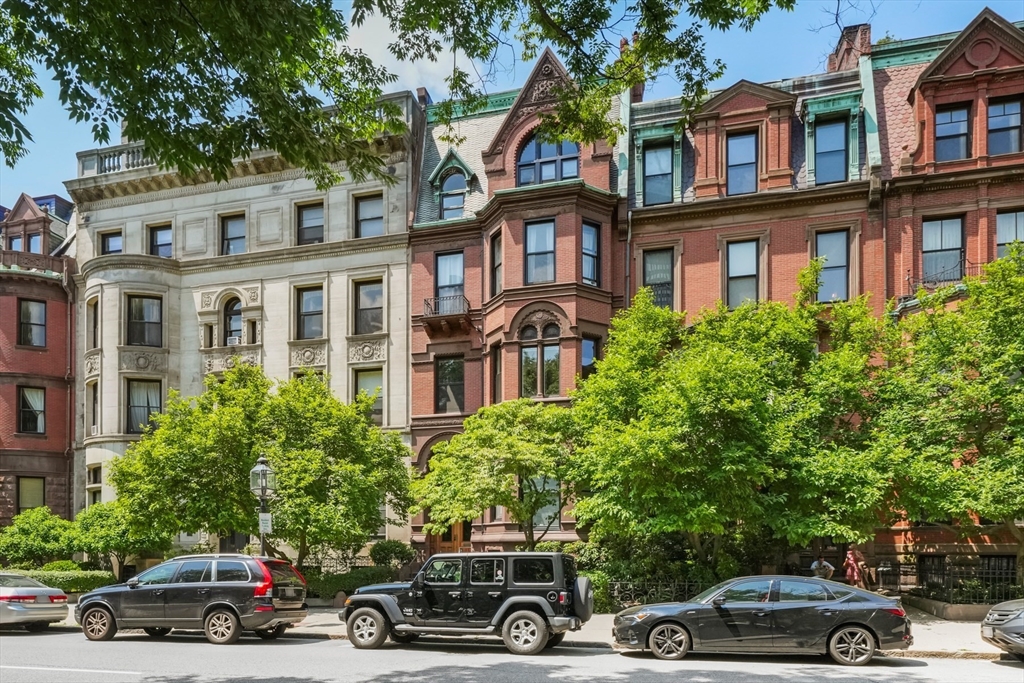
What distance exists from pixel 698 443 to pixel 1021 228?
1312 centimetres

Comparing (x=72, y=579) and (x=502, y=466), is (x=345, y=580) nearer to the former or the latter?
(x=502, y=466)

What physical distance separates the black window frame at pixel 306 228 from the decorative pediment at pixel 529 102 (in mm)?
6768

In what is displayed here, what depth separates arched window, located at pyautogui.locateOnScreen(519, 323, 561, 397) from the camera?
2614 cm

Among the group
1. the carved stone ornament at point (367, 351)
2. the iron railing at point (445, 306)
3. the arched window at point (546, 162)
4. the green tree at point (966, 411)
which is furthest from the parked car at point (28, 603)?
the green tree at point (966, 411)

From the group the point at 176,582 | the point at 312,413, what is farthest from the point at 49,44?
the point at 312,413

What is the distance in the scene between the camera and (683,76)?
10578mm

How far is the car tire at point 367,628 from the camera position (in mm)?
15199

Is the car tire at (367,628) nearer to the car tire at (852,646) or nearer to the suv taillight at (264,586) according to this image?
the suv taillight at (264,586)

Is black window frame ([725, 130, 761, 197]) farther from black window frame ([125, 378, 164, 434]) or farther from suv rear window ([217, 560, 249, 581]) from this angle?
black window frame ([125, 378, 164, 434])

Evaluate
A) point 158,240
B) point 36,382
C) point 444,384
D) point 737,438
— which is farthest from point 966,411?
point 36,382

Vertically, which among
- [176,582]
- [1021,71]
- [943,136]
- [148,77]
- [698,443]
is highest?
[1021,71]

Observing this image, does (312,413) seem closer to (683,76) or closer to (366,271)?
(366,271)

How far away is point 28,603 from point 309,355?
13539mm

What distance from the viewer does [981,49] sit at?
982 inches
